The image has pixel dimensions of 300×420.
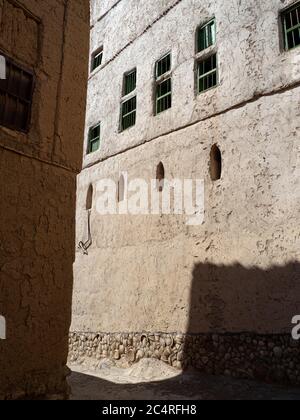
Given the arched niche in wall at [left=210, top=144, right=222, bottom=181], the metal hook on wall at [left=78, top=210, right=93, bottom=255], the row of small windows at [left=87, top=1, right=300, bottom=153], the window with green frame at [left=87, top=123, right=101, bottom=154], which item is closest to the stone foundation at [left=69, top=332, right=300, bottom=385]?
the metal hook on wall at [left=78, top=210, right=93, bottom=255]

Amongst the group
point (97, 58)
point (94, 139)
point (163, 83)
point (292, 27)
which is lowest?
point (94, 139)

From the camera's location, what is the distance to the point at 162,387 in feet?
21.9

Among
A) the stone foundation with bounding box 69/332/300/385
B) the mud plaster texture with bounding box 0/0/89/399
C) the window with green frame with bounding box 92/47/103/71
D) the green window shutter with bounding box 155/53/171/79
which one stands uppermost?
the window with green frame with bounding box 92/47/103/71

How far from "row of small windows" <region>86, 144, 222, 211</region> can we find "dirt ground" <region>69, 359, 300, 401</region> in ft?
13.2

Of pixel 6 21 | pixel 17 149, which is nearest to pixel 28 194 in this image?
pixel 17 149

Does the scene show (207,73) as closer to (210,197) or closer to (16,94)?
(210,197)

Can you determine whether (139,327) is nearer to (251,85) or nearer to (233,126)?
(233,126)

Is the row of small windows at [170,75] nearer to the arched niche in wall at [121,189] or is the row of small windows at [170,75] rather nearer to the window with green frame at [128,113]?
the window with green frame at [128,113]

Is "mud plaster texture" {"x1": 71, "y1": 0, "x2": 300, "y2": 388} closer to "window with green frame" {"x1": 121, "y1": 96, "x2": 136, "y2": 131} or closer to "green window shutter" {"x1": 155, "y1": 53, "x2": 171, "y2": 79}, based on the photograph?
"green window shutter" {"x1": 155, "y1": 53, "x2": 171, "y2": 79}

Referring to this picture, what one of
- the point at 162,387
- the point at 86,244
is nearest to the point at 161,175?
the point at 86,244

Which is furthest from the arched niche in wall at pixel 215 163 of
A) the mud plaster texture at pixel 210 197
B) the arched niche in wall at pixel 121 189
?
the arched niche in wall at pixel 121 189

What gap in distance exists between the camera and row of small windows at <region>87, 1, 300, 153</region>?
7.64m

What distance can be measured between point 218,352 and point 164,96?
21.3 ft

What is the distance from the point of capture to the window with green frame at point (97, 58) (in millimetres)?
13531
